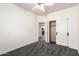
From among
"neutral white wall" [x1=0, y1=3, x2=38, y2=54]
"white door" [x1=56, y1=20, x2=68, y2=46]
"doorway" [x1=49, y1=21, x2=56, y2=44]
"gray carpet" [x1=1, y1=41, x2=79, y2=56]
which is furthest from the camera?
"doorway" [x1=49, y1=21, x2=56, y2=44]

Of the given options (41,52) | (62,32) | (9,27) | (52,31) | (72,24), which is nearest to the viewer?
(41,52)

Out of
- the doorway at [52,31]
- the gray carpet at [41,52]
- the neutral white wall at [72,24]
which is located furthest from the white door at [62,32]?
the gray carpet at [41,52]

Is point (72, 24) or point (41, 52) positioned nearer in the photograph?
point (41, 52)

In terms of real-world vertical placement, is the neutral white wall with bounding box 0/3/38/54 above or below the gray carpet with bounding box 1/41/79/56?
above

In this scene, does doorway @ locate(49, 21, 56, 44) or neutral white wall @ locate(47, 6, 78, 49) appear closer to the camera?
neutral white wall @ locate(47, 6, 78, 49)

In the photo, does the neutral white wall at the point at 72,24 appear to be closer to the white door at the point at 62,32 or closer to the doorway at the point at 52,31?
the white door at the point at 62,32

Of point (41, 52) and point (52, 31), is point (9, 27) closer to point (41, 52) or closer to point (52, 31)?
point (41, 52)

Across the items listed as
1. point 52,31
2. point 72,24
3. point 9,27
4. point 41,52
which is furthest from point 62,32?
point 41,52

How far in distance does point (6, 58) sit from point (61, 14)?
11.8 feet

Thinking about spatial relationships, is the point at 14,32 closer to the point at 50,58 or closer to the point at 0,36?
the point at 0,36

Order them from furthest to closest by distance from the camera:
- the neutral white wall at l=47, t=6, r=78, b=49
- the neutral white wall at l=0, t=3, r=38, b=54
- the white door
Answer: the white door, the neutral white wall at l=47, t=6, r=78, b=49, the neutral white wall at l=0, t=3, r=38, b=54

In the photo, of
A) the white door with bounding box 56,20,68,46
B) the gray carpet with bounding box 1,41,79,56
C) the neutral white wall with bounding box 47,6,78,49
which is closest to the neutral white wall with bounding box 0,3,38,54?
the gray carpet with bounding box 1,41,79,56

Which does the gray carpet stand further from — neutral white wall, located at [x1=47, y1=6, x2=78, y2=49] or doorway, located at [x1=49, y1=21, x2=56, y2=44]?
doorway, located at [x1=49, y1=21, x2=56, y2=44]

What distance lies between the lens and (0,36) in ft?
7.20
